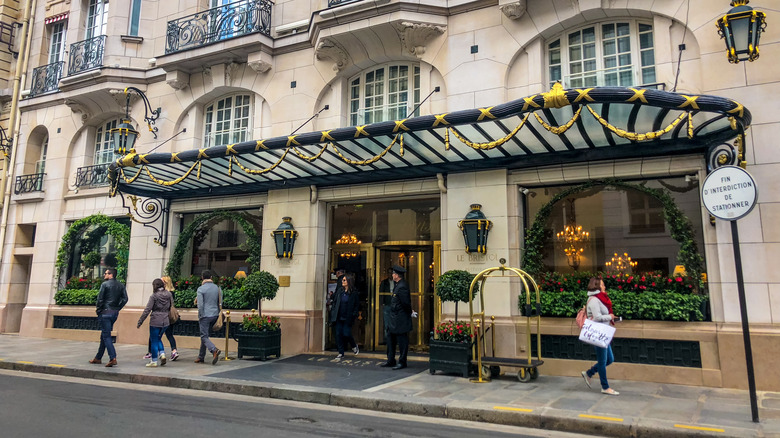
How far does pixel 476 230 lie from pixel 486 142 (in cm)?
181

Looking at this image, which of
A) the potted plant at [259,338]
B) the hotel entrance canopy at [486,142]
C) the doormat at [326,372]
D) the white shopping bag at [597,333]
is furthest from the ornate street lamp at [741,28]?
the potted plant at [259,338]

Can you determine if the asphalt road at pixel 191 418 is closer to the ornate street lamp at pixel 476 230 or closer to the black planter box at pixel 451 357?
the black planter box at pixel 451 357

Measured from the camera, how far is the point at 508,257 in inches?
390

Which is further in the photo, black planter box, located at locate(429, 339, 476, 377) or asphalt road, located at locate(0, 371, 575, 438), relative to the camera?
black planter box, located at locate(429, 339, 476, 377)

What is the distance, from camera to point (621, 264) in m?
9.36

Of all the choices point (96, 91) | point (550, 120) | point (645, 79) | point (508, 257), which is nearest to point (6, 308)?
point (96, 91)

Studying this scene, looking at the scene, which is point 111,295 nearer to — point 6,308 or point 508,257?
point 508,257

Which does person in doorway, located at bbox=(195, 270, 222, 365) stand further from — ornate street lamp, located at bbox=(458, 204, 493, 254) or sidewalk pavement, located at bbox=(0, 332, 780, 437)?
ornate street lamp, located at bbox=(458, 204, 493, 254)

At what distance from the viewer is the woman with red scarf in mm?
7410

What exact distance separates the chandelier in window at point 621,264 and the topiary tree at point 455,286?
2.68 meters

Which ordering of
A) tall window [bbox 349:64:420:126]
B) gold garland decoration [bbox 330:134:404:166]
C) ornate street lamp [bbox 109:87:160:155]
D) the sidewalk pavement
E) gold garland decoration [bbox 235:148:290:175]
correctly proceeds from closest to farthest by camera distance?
the sidewalk pavement, gold garland decoration [bbox 330:134:404:166], gold garland decoration [bbox 235:148:290:175], tall window [bbox 349:64:420:126], ornate street lamp [bbox 109:87:160:155]

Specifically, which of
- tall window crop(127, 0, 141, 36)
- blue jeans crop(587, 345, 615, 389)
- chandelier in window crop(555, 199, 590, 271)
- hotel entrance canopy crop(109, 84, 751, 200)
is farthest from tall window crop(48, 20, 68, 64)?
blue jeans crop(587, 345, 615, 389)

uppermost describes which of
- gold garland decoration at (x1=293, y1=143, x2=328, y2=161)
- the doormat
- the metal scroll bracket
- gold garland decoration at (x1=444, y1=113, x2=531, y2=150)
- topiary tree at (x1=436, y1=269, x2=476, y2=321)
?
gold garland decoration at (x1=293, y1=143, x2=328, y2=161)

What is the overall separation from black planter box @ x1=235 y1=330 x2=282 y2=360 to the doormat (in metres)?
0.29
